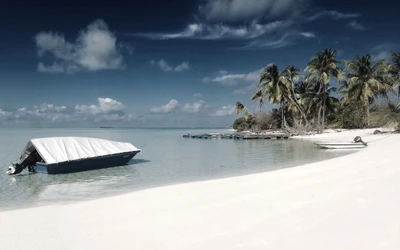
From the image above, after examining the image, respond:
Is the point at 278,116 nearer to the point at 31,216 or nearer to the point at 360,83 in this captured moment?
the point at 360,83

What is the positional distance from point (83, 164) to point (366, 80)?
4175 cm

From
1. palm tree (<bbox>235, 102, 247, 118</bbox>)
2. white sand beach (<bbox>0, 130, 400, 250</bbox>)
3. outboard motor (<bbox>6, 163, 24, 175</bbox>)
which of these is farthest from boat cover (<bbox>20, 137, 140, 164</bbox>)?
palm tree (<bbox>235, 102, 247, 118</bbox>)

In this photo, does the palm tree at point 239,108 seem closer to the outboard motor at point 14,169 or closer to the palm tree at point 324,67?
the palm tree at point 324,67

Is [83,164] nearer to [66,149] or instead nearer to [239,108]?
[66,149]

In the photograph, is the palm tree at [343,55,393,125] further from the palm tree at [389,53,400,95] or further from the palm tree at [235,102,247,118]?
the palm tree at [235,102,247,118]

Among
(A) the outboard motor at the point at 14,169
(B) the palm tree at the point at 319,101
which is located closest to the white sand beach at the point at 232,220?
(A) the outboard motor at the point at 14,169

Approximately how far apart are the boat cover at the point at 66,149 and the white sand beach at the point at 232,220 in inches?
344

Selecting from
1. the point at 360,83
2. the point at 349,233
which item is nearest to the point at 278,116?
the point at 360,83

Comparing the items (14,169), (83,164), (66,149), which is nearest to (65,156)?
(66,149)

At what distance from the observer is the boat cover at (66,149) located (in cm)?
1553

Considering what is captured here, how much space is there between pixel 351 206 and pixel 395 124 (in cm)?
3489

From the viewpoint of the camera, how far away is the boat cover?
611 inches

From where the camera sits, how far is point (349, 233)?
452 centimetres

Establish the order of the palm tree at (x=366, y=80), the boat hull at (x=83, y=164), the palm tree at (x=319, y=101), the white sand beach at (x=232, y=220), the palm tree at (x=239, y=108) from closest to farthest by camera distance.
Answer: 1. the white sand beach at (x=232, y=220)
2. the boat hull at (x=83, y=164)
3. the palm tree at (x=366, y=80)
4. the palm tree at (x=319, y=101)
5. the palm tree at (x=239, y=108)
